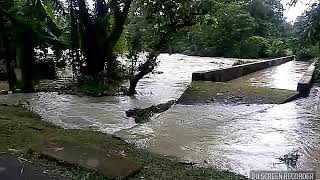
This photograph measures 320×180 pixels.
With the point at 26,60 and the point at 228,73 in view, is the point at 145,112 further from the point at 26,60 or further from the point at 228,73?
the point at 228,73

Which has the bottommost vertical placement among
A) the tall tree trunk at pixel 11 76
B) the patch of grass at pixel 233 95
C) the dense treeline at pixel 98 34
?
the patch of grass at pixel 233 95

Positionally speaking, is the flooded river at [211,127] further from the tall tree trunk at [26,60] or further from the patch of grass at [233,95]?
the tall tree trunk at [26,60]

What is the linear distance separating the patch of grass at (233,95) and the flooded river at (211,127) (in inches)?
16.5

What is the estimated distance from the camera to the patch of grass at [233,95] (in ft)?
36.6

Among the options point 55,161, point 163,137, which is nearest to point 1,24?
point 163,137

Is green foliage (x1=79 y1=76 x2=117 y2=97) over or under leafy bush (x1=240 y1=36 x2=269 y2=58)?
under

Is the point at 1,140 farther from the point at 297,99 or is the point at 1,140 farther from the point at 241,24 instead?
the point at 241,24

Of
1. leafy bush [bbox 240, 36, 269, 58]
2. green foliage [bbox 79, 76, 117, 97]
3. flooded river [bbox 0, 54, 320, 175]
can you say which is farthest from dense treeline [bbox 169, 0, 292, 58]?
flooded river [bbox 0, 54, 320, 175]

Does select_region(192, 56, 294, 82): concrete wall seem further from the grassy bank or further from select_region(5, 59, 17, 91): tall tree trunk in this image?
the grassy bank

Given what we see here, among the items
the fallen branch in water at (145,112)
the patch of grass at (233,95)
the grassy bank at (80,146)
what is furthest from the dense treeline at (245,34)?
the grassy bank at (80,146)

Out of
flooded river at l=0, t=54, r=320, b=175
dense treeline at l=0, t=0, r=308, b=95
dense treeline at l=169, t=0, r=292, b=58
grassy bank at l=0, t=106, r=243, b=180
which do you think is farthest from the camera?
dense treeline at l=169, t=0, r=292, b=58

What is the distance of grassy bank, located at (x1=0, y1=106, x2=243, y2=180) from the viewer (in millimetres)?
4609

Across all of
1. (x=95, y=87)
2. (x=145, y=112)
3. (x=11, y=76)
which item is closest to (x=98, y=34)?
(x=95, y=87)

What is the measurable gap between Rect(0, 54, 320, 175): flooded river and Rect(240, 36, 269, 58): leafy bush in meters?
27.8
